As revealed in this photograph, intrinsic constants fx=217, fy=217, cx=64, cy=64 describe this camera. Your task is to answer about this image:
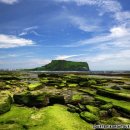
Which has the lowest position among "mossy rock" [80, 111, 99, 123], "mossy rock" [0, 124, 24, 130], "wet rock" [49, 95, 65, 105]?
"mossy rock" [0, 124, 24, 130]

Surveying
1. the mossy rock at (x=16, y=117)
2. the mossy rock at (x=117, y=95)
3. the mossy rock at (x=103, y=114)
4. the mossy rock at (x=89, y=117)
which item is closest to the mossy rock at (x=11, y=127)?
the mossy rock at (x=16, y=117)

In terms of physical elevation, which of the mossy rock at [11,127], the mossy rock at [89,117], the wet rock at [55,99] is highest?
the wet rock at [55,99]

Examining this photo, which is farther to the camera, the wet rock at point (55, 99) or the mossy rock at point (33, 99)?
the wet rock at point (55, 99)

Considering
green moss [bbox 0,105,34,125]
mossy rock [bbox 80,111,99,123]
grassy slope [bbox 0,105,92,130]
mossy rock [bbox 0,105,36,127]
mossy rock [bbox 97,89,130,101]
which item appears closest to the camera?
grassy slope [bbox 0,105,92,130]

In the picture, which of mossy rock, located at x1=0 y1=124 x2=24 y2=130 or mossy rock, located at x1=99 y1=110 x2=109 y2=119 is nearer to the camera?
mossy rock, located at x1=0 y1=124 x2=24 y2=130

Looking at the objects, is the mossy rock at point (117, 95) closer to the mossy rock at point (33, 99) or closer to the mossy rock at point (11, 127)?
the mossy rock at point (33, 99)

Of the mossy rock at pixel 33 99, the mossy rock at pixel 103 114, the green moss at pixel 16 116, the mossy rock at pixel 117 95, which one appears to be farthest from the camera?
the mossy rock at pixel 117 95

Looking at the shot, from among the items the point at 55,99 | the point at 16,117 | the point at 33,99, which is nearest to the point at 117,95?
the point at 55,99

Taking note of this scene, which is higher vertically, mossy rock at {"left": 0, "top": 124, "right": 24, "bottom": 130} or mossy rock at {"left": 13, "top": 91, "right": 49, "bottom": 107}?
mossy rock at {"left": 13, "top": 91, "right": 49, "bottom": 107}

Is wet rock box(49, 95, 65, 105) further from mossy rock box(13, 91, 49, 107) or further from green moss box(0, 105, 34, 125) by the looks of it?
green moss box(0, 105, 34, 125)

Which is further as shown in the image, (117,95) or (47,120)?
(117,95)

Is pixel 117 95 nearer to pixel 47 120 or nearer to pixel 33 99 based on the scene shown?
pixel 33 99

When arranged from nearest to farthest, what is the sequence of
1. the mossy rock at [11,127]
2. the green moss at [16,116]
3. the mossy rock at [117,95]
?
the mossy rock at [11,127], the green moss at [16,116], the mossy rock at [117,95]

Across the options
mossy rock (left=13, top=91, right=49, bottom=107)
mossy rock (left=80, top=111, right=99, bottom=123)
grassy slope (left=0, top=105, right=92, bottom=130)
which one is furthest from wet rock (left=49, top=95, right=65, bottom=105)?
mossy rock (left=80, top=111, right=99, bottom=123)
